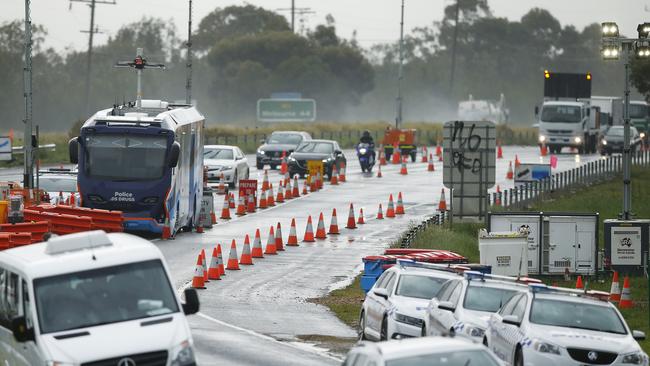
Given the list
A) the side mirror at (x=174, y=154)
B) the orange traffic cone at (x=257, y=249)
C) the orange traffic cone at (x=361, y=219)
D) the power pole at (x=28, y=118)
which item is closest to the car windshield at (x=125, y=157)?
the side mirror at (x=174, y=154)

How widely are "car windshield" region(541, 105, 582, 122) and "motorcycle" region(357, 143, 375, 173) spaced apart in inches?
733

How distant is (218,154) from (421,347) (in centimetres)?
4271

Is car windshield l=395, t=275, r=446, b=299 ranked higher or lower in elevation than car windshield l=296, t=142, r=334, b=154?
lower

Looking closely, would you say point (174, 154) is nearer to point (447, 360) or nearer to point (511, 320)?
point (511, 320)

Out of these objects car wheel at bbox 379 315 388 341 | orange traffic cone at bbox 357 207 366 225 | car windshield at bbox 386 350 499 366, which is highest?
car windshield at bbox 386 350 499 366

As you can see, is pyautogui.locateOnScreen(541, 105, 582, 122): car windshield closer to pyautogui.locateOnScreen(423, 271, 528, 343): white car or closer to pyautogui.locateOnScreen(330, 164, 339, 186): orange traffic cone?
pyautogui.locateOnScreen(330, 164, 339, 186): orange traffic cone

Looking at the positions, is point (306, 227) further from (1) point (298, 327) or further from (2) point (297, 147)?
(2) point (297, 147)

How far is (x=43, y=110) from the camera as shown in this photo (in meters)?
144

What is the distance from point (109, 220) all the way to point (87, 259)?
55.5ft

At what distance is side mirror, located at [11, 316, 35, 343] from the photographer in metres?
14.6

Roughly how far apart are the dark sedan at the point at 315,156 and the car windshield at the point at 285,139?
538 centimetres

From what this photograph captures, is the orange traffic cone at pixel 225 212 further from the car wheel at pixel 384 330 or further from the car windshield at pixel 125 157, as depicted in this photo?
the car wheel at pixel 384 330

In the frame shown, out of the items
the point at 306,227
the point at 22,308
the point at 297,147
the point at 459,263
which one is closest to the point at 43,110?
the point at 297,147

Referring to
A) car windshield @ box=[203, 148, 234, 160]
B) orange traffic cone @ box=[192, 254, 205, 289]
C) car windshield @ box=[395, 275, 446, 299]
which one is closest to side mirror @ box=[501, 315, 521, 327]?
car windshield @ box=[395, 275, 446, 299]
